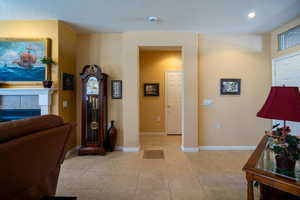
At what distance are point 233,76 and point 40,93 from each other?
4.04m

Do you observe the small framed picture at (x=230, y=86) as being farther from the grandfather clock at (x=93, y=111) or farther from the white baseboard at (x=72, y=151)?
the white baseboard at (x=72, y=151)

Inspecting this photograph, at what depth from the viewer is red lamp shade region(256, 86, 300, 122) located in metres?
1.40

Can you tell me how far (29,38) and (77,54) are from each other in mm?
945

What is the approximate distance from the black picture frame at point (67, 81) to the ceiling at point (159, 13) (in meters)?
1.05

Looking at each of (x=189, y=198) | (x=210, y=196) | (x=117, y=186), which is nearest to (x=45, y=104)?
(x=117, y=186)

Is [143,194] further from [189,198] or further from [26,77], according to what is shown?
[26,77]

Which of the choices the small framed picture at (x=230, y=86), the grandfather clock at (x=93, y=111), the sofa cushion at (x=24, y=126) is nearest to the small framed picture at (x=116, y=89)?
the grandfather clock at (x=93, y=111)

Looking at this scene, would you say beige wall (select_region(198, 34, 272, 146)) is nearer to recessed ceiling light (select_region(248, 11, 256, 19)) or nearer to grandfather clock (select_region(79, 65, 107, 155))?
recessed ceiling light (select_region(248, 11, 256, 19))

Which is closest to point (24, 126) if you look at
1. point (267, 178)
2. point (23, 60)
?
point (267, 178)

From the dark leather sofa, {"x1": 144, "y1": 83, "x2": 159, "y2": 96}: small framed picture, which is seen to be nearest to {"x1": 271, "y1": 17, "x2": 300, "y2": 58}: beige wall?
{"x1": 144, "y1": 83, "x2": 159, "y2": 96}: small framed picture

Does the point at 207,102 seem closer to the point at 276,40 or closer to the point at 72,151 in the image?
the point at 276,40

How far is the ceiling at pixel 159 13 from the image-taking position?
105 inches

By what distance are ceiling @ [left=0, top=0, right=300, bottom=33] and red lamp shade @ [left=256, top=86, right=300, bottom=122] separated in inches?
73.1

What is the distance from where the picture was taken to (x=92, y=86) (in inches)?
140
